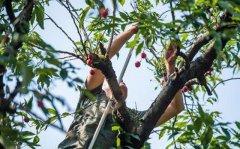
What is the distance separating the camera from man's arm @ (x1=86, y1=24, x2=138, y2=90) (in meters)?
2.59

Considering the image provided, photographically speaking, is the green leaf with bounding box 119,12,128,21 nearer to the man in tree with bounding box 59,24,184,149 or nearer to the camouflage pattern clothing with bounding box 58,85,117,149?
the man in tree with bounding box 59,24,184,149

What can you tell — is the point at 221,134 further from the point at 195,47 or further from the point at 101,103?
the point at 101,103

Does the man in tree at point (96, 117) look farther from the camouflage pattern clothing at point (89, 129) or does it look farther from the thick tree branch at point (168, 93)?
the thick tree branch at point (168, 93)

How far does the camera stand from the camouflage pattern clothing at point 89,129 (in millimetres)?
2770

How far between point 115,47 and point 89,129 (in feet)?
1.91

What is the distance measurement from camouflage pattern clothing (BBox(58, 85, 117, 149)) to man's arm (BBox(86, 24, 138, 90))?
73 mm

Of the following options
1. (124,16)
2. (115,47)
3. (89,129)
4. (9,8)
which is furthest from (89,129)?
(9,8)

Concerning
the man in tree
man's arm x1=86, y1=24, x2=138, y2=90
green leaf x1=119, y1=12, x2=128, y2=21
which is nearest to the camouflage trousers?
the man in tree

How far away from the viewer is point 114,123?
9.10 ft

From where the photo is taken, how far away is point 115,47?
106 inches

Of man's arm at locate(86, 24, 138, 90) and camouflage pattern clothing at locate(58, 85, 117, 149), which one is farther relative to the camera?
camouflage pattern clothing at locate(58, 85, 117, 149)

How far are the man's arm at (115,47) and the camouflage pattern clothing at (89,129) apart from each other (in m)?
0.07

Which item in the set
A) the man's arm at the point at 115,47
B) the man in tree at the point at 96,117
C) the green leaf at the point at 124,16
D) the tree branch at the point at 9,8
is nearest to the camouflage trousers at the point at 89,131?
the man in tree at the point at 96,117

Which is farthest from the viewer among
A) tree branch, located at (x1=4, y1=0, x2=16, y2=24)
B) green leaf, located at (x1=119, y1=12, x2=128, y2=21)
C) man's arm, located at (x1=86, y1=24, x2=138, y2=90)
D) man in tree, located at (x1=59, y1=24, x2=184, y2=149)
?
man in tree, located at (x1=59, y1=24, x2=184, y2=149)
